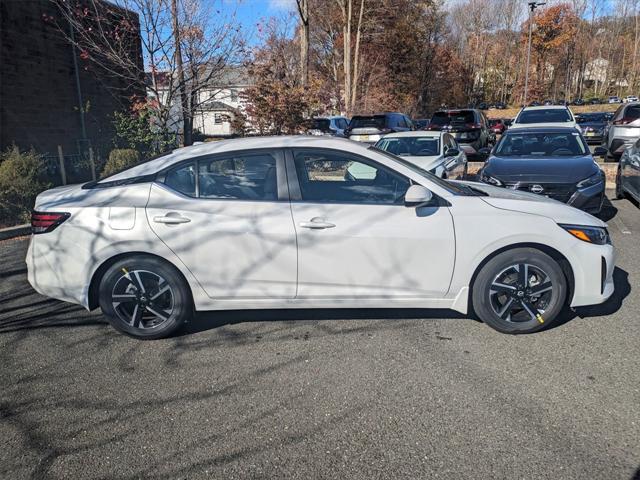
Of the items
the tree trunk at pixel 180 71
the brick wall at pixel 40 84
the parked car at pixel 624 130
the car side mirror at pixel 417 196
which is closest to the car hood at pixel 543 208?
the car side mirror at pixel 417 196

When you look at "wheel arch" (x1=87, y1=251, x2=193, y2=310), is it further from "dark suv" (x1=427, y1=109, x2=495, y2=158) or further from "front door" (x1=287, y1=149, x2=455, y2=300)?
"dark suv" (x1=427, y1=109, x2=495, y2=158)

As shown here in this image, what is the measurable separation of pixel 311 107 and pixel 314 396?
1222 cm

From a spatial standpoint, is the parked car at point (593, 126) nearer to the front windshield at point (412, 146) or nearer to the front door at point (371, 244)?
the front windshield at point (412, 146)

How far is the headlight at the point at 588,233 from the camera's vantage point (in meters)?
3.87

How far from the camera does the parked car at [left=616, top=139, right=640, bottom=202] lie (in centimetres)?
836

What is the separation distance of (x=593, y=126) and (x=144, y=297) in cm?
2464

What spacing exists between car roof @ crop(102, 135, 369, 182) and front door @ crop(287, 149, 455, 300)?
0.14 metres

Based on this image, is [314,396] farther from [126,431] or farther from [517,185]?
[517,185]

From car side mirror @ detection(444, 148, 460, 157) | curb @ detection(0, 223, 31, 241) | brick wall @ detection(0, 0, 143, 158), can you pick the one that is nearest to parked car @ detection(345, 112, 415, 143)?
car side mirror @ detection(444, 148, 460, 157)

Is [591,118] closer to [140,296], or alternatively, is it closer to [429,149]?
[429,149]

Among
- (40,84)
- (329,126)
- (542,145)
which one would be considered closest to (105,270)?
(542,145)

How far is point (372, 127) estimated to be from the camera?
49.2 feet

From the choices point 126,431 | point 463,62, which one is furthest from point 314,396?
point 463,62

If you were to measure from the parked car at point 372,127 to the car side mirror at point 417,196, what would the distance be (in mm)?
10758
